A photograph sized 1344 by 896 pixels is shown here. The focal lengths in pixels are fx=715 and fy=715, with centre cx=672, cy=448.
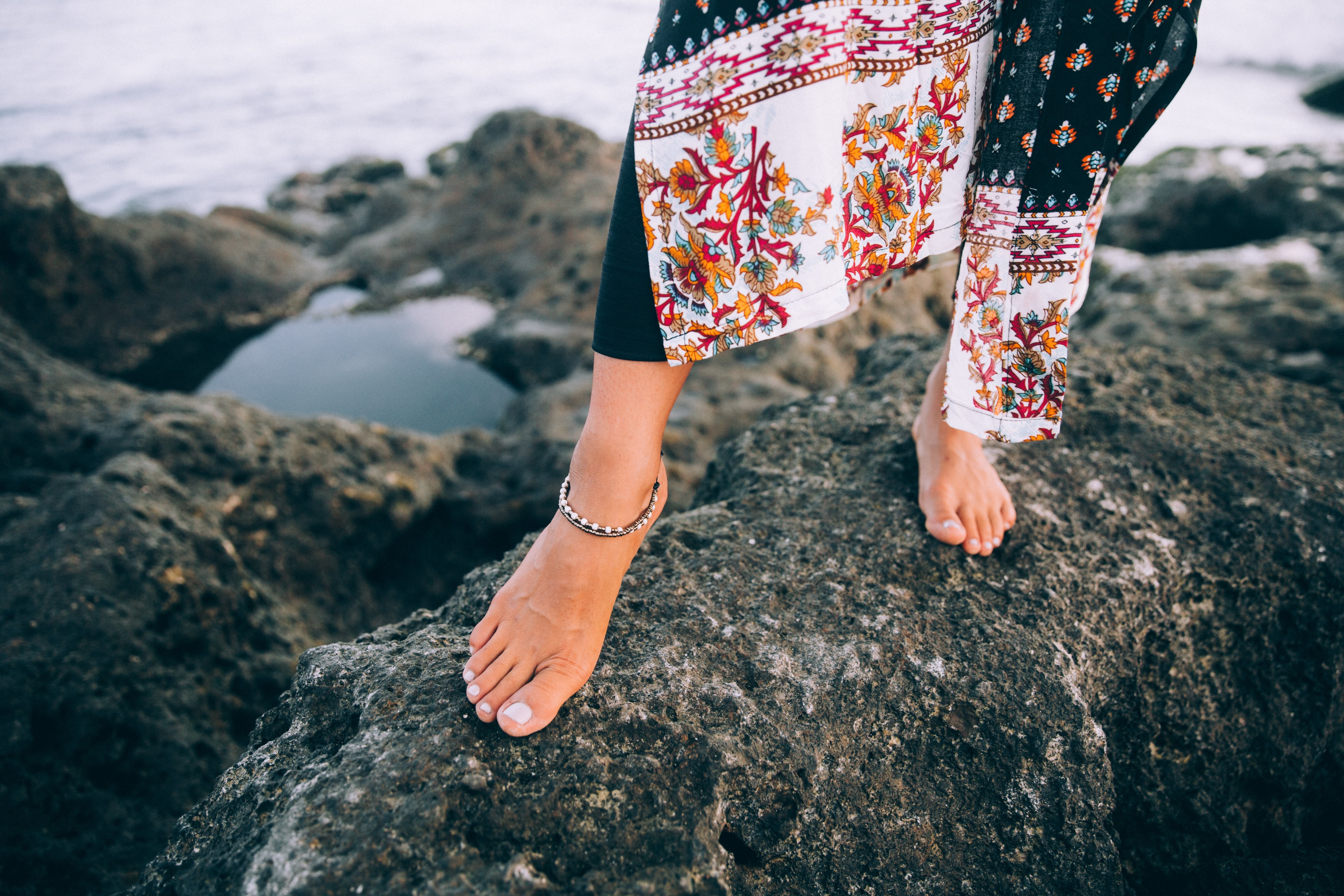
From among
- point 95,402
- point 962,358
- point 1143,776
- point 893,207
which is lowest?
point 1143,776

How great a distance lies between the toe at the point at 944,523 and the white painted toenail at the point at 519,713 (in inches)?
32.3

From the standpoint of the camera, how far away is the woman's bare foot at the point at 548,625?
1016 millimetres

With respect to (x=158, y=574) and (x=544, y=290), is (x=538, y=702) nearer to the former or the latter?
(x=158, y=574)

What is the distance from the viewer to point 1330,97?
336 inches

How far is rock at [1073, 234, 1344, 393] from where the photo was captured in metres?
2.74

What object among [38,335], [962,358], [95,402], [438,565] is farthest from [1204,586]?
[38,335]

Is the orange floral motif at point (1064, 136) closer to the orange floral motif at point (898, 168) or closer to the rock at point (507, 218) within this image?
the orange floral motif at point (898, 168)

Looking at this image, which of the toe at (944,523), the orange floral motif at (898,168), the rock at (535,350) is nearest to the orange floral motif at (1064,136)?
the orange floral motif at (898,168)

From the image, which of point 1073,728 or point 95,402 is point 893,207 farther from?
point 95,402

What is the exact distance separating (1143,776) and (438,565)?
6.53 feet

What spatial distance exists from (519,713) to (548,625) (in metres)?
0.18

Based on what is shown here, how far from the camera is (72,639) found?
4.53 ft

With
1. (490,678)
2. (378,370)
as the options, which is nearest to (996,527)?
(490,678)

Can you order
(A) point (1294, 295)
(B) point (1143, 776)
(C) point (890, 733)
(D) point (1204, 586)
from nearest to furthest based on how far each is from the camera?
(C) point (890, 733) → (B) point (1143, 776) → (D) point (1204, 586) → (A) point (1294, 295)
